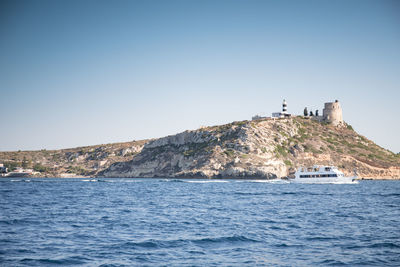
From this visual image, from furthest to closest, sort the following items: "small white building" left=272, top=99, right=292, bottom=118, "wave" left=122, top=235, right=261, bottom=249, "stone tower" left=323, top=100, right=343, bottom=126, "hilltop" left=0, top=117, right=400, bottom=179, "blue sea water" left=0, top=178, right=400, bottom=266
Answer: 1. "small white building" left=272, top=99, right=292, bottom=118
2. "stone tower" left=323, top=100, right=343, bottom=126
3. "hilltop" left=0, top=117, right=400, bottom=179
4. "wave" left=122, top=235, right=261, bottom=249
5. "blue sea water" left=0, top=178, right=400, bottom=266

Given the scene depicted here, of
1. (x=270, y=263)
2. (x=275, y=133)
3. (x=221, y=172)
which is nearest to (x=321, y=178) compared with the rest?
(x=221, y=172)

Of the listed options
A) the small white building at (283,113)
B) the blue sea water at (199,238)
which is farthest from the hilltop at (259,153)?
the blue sea water at (199,238)

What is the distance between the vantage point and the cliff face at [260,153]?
134375 millimetres

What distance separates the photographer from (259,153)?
13762 cm

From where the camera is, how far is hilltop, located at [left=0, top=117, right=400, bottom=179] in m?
134

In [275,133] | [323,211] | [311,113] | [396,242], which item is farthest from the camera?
[311,113]

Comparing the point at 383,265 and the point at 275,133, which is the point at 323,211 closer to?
the point at 383,265

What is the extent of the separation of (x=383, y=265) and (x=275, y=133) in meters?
142

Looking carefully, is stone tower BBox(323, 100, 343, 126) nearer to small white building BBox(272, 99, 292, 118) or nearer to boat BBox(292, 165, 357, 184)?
small white building BBox(272, 99, 292, 118)

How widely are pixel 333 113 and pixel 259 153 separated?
6048 cm

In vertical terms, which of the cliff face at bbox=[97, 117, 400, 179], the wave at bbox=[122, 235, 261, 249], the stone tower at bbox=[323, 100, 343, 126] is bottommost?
the wave at bbox=[122, 235, 261, 249]

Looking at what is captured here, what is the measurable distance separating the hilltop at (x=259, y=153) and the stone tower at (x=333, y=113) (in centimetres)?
364

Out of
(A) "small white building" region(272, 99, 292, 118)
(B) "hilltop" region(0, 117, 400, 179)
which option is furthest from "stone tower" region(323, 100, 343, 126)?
(A) "small white building" region(272, 99, 292, 118)

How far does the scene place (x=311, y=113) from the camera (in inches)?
7416
